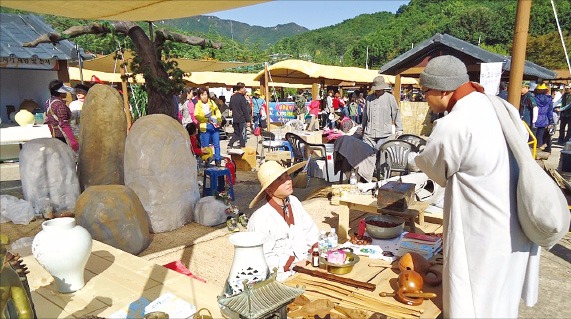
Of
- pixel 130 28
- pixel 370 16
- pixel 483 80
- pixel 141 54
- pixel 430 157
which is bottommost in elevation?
pixel 430 157

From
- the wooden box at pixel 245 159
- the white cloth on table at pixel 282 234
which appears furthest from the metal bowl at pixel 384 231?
the wooden box at pixel 245 159

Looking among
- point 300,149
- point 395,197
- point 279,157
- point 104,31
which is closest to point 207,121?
point 279,157

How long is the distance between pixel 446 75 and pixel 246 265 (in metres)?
1.50

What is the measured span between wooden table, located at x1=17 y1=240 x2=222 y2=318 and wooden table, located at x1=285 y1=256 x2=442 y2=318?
63 cm

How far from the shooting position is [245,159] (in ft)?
28.6

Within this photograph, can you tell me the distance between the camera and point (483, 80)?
494 cm

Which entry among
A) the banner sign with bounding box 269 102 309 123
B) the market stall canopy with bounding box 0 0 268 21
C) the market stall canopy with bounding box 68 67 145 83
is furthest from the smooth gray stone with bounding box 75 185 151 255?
the banner sign with bounding box 269 102 309 123

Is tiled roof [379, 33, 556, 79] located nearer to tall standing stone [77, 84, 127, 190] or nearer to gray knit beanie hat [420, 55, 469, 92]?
tall standing stone [77, 84, 127, 190]

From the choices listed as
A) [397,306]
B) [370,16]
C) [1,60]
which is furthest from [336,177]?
[370,16]

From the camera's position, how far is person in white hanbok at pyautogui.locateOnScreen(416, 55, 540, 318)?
1.95 metres

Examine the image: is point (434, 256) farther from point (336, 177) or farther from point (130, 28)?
point (130, 28)

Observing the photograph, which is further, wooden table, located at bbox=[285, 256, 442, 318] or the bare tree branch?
the bare tree branch

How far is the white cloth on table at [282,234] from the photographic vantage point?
8.78 ft

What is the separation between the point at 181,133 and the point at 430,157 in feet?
12.5
